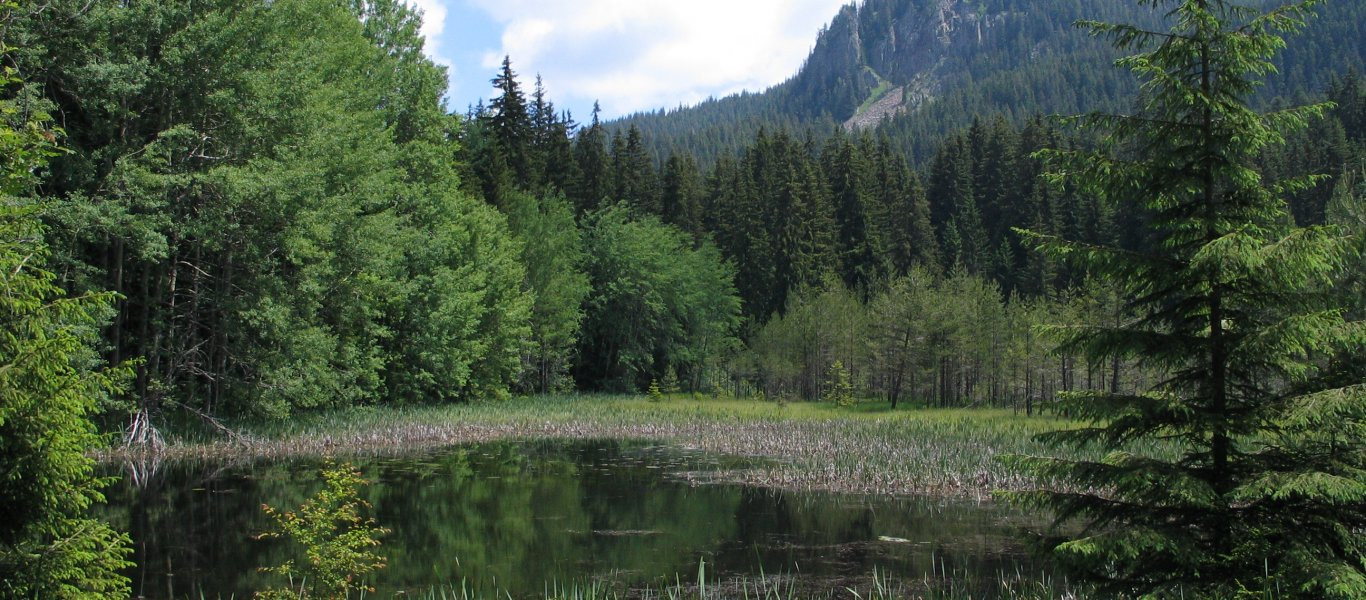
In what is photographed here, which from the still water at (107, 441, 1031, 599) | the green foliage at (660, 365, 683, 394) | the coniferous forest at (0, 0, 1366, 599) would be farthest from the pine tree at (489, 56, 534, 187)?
the still water at (107, 441, 1031, 599)

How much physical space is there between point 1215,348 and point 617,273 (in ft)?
170

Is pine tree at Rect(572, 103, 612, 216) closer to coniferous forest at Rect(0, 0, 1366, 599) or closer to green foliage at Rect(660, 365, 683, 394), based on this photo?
coniferous forest at Rect(0, 0, 1366, 599)

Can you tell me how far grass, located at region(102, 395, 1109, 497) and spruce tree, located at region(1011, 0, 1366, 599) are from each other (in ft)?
30.5

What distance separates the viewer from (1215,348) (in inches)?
293

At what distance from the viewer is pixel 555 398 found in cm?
4572

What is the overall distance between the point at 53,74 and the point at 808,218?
180 ft

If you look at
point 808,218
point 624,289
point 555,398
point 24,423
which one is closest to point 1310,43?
point 808,218

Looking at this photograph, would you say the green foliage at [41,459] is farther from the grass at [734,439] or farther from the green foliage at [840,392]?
the green foliage at [840,392]

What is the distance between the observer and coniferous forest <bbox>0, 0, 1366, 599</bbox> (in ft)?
22.4

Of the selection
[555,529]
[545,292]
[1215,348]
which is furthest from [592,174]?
[1215,348]

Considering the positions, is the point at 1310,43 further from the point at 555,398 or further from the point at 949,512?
the point at 949,512

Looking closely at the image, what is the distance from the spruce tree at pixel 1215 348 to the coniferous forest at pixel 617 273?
0.10 ft

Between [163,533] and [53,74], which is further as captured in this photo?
[53,74]

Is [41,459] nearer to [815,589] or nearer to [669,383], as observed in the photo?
[815,589]
